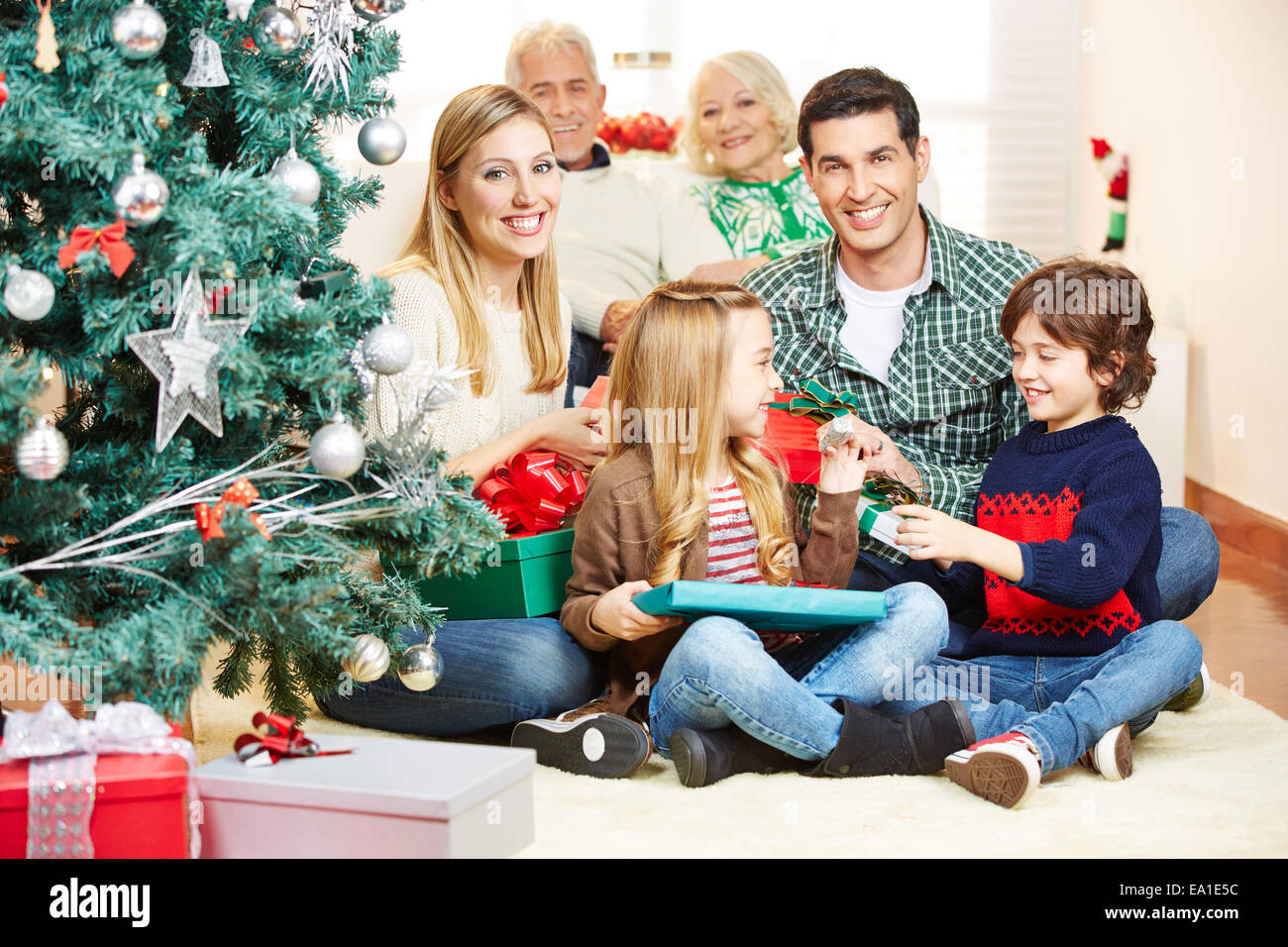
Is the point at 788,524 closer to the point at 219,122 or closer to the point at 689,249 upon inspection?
the point at 219,122

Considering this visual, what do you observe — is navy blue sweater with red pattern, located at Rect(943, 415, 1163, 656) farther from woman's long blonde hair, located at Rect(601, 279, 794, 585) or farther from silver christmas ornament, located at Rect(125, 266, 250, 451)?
silver christmas ornament, located at Rect(125, 266, 250, 451)

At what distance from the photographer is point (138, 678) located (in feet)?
4.06

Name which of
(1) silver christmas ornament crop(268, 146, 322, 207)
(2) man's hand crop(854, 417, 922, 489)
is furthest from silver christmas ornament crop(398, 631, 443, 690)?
(2) man's hand crop(854, 417, 922, 489)

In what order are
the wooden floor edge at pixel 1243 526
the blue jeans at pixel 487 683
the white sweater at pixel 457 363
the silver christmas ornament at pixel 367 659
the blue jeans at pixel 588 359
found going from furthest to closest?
1. the wooden floor edge at pixel 1243 526
2. the blue jeans at pixel 588 359
3. the white sweater at pixel 457 363
4. the blue jeans at pixel 487 683
5. the silver christmas ornament at pixel 367 659

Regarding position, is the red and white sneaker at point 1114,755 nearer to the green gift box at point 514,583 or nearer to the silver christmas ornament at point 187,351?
the green gift box at point 514,583

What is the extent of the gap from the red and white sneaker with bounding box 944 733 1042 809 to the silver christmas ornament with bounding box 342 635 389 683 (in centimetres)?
67

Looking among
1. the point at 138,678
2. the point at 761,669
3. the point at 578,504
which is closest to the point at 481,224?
the point at 578,504

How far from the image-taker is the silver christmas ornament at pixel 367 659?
1394mm

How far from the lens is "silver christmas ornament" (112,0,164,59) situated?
1.21 metres

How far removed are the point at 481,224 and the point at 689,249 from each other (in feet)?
3.56

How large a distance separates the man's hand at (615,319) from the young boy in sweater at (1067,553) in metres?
0.91

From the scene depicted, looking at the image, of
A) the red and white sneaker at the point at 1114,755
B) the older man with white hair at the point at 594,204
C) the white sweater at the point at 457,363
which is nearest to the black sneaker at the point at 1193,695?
the red and white sneaker at the point at 1114,755

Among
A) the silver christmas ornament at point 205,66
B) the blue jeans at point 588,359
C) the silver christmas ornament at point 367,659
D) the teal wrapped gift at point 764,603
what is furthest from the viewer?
the blue jeans at point 588,359

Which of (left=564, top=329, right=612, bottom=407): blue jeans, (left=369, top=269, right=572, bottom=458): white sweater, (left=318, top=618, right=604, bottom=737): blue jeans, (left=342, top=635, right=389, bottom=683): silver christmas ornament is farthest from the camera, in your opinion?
(left=564, top=329, right=612, bottom=407): blue jeans
